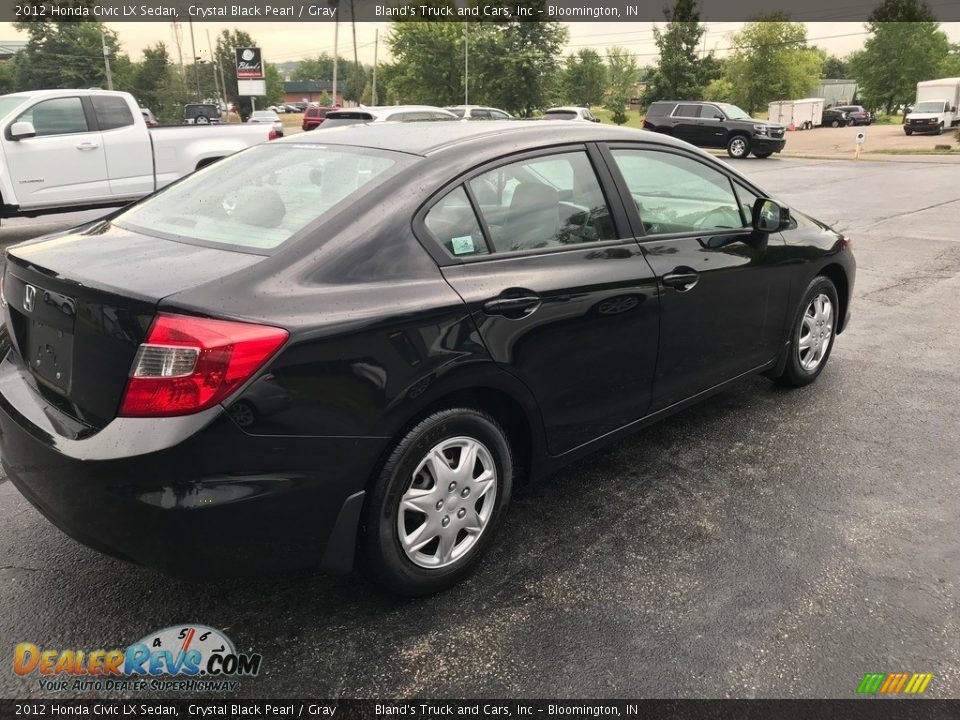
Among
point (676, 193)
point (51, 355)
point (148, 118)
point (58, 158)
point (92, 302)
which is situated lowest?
point (148, 118)

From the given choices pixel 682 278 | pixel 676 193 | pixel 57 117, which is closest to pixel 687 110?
pixel 57 117

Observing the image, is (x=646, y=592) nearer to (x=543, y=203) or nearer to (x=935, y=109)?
A: (x=543, y=203)

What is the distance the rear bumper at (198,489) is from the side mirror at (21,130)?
8787 millimetres

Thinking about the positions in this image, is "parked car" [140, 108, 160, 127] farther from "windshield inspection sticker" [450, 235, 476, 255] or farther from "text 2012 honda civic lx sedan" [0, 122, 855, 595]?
"windshield inspection sticker" [450, 235, 476, 255]

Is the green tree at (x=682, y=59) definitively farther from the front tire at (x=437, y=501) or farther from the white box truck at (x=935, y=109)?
the front tire at (x=437, y=501)

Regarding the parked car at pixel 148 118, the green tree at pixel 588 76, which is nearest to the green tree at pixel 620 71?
the green tree at pixel 588 76

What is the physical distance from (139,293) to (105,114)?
9.89 metres

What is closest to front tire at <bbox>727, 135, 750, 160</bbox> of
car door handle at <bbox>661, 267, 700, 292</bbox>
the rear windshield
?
car door handle at <bbox>661, 267, 700, 292</bbox>

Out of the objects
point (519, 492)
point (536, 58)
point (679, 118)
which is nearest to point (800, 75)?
point (536, 58)

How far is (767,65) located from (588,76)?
1406 inches

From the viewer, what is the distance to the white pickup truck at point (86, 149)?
31.9 ft

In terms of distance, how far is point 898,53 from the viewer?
8331 centimetres

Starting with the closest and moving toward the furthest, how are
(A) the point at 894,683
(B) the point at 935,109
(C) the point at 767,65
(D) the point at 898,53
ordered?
(A) the point at 894,683 → (B) the point at 935,109 → (C) the point at 767,65 → (D) the point at 898,53

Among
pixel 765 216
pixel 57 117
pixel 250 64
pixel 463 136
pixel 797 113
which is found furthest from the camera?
pixel 250 64
